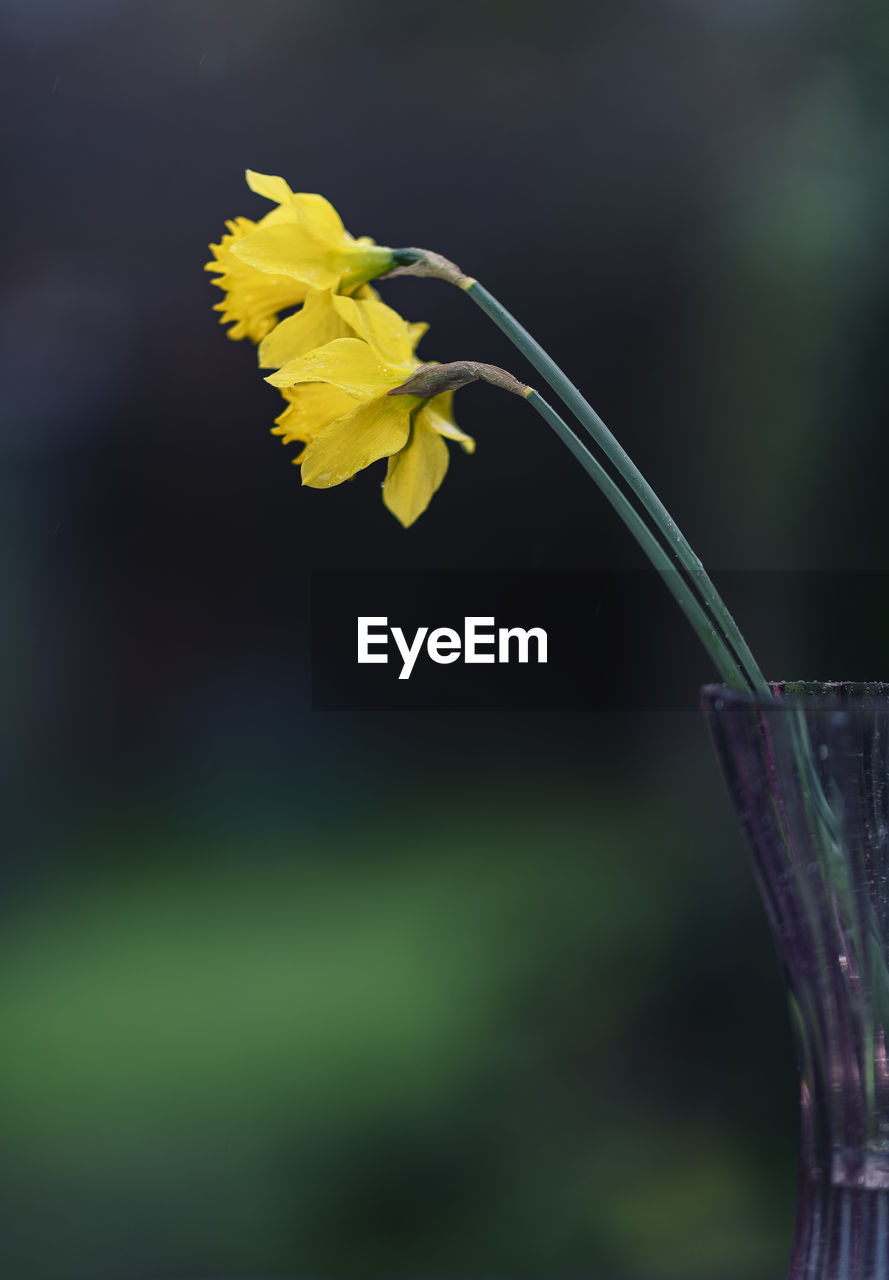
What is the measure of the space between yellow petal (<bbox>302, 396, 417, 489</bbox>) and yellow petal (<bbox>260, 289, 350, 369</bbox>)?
4cm

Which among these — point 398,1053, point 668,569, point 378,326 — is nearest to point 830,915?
point 668,569

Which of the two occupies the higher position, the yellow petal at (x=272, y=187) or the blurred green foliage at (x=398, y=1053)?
the yellow petal at (x=272, y=187)

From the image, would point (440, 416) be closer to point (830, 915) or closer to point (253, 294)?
point (253, 294)

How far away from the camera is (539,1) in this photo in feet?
3.20

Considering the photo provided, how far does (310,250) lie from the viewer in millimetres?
323

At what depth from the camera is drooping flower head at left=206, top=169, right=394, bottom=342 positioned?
317mm

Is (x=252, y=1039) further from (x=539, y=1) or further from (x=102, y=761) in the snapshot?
(x=539, y=1)

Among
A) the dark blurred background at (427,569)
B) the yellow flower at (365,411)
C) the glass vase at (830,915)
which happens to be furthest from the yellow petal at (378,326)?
the dark blurred background at (427,569)

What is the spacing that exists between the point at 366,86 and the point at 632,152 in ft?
0.79

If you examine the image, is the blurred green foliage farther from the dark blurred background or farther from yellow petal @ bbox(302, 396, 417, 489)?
yellow petal @ bbox(302, 396, 417, 489)

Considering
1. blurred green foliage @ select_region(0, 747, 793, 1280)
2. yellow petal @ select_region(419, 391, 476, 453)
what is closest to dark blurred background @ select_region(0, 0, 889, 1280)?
blurred green foliage @ select_region(0, 747, 793, 1280)

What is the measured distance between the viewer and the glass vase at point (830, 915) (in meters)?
0.26

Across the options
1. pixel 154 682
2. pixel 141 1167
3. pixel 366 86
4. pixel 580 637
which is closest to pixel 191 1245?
pixel 141 1167

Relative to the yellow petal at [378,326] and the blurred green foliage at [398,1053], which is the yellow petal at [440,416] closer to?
the yellow petal at [378,326]
